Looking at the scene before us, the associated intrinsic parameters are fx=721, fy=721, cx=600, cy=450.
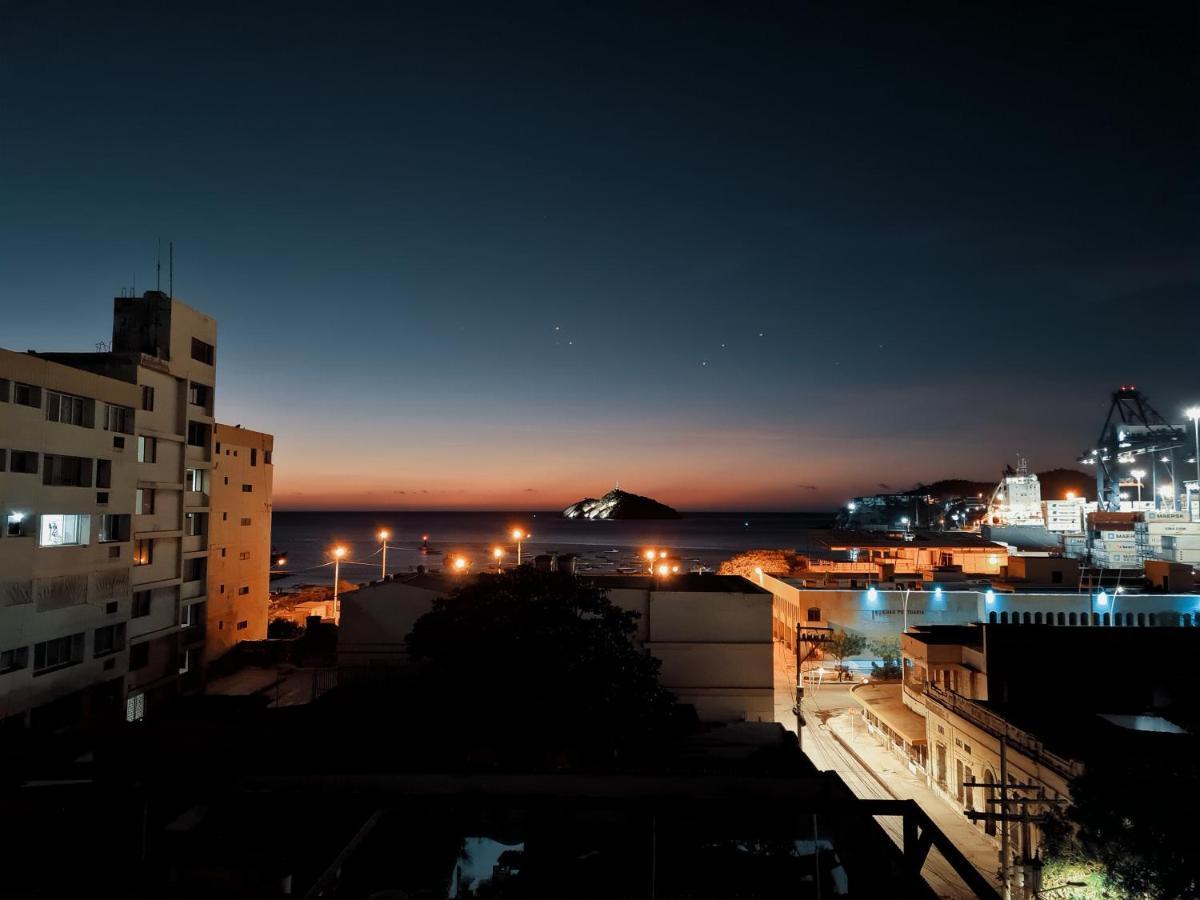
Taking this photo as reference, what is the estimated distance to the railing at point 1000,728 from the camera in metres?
14.8

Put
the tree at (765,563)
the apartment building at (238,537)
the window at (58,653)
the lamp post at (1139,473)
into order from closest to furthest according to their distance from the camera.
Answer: the window at (58,653) < the apartment building at (238,537) < the tree at (765,563) < the lamp post at (1139,473)

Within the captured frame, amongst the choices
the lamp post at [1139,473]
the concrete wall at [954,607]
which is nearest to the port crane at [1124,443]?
the lamp post at [1139,473]

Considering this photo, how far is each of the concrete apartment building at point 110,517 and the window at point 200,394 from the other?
0.06m

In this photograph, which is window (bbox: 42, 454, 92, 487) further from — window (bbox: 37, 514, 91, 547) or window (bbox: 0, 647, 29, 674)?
window (bbox: 0, 647, 29, 674)

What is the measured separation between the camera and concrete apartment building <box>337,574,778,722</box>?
24.2 metres

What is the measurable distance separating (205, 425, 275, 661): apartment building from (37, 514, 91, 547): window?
25.1ft

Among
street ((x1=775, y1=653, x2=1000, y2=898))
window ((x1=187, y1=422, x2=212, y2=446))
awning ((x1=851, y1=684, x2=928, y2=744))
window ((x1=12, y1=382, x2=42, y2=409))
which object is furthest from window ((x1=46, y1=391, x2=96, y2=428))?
awning ((x1=851, y1=684, x2=928, y2=744))

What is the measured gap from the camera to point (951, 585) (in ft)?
119

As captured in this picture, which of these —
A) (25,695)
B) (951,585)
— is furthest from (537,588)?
(951,585)

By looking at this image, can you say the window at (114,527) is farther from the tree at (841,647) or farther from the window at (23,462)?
the tree at (841,647)

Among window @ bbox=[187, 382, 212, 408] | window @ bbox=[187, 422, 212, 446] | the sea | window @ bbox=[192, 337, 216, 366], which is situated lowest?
the sea

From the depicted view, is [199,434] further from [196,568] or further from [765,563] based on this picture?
[765,563]

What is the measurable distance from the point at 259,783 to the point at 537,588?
35.4ft

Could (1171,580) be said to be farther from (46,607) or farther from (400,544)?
(400,544)
